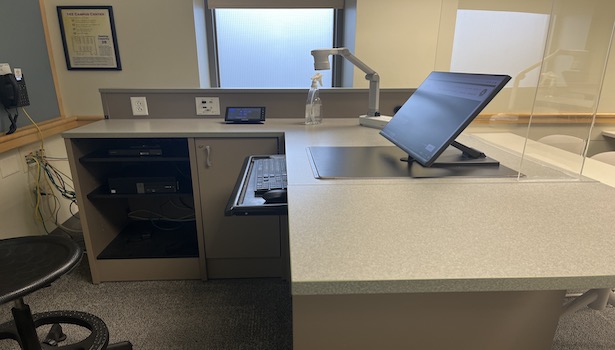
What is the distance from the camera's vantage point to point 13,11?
7.27 ft

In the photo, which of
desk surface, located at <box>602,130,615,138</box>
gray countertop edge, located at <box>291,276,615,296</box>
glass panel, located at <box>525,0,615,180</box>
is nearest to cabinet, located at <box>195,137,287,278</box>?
glass panel, located at <box>525,0,615,180</box>

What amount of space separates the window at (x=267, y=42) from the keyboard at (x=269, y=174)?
1981 millimetres

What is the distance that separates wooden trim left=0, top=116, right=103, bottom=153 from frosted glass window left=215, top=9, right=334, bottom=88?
4.05ft

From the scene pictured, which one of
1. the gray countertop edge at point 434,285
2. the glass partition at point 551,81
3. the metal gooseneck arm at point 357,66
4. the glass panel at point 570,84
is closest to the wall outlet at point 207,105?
the metal gooseneck arm at point 357,66

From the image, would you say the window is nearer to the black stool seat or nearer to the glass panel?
the glass panel

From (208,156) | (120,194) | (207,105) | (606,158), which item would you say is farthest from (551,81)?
(120,194)

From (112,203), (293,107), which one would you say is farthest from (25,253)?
(293,107)

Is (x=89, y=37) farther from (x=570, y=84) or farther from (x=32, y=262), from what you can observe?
(x=570, y=84)

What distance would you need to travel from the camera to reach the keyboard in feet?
3.56

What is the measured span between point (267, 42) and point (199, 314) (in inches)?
93.0

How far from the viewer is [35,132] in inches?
90.8

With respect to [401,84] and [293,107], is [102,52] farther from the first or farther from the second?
[401,84]

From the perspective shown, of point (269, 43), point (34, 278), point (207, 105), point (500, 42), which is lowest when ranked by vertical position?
point (34, 278)

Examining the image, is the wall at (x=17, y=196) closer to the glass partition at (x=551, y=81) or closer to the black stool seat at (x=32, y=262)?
the black stool seat at (x=32, y=262)
